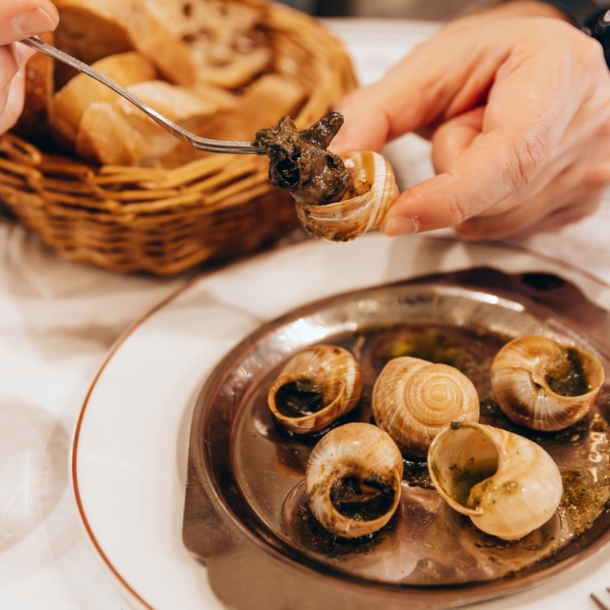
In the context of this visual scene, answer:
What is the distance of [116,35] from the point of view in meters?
1.01

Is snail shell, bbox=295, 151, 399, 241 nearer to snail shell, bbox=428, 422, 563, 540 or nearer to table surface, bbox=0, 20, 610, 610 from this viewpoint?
snail shell, bbox=428, 422, 563, 540

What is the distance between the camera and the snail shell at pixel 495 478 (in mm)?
590

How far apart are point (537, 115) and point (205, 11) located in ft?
2.74

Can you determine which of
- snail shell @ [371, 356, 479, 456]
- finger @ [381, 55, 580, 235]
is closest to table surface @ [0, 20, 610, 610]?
snail shell @ [371, 356, 479, 456]

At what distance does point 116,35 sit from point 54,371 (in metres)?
0.59

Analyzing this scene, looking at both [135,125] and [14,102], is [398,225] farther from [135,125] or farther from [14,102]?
[14,102]

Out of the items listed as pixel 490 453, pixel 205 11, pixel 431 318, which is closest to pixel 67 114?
pixel 205 11

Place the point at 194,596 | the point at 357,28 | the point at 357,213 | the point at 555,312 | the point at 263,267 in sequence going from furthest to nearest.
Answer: the point at 357,28
the point at 263,267
the point at 555,312
the point at 357,213
the point at 194,596

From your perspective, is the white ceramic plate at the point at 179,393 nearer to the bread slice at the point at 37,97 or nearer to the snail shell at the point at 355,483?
the snail shell at the point at 355,483

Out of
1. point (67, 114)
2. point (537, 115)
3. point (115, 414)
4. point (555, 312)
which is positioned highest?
point (537, 115)

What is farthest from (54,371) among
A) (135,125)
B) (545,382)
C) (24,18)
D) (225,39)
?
(225,39)

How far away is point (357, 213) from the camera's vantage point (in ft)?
2.35

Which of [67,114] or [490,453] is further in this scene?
[67,114]

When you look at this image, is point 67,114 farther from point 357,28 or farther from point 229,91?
point 357,28
